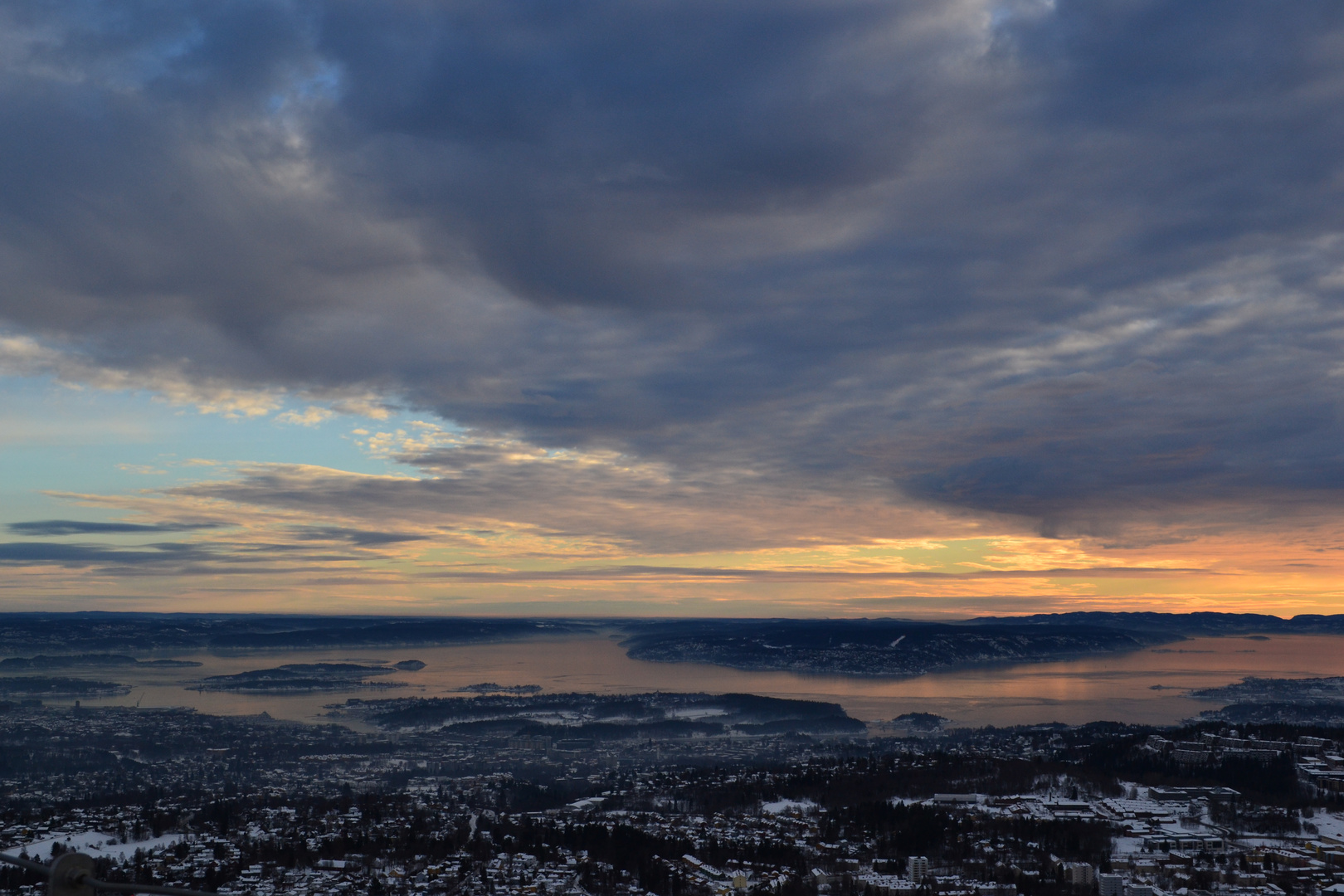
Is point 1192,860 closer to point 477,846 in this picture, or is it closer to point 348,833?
point 477,846

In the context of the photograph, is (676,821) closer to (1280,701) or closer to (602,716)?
(602,716)

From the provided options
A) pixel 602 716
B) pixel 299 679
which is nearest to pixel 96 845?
pixel 602 716

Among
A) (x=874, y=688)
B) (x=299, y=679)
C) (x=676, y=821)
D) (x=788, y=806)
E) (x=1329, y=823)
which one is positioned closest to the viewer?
(x=1329, y=823)

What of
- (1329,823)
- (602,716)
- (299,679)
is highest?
(1329,823)

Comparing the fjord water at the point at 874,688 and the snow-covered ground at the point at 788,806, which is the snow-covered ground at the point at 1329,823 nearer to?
the snow-covered ground at the point at 788,806

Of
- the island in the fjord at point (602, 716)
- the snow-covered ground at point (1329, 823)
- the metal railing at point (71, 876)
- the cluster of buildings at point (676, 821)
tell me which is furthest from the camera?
the island in the fjord at point (602, 716)

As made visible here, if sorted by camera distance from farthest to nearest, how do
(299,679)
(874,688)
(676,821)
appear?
1. (299,679)
2. (874,688)
3. (676,821)

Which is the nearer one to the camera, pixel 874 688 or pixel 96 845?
pixel 96 845

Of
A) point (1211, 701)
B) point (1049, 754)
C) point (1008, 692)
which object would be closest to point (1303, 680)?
point (1211, 701)

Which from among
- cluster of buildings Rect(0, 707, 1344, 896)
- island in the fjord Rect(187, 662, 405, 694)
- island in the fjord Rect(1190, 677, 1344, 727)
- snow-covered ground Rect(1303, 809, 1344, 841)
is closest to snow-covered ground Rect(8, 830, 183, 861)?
cluster of buildings Rect(0, 707, 1344, 896)

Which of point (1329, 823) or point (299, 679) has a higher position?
point (1329, 823)

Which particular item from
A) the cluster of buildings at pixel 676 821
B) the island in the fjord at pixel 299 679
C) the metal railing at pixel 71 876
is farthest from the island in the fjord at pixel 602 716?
the metal railing at pixel 71 876
